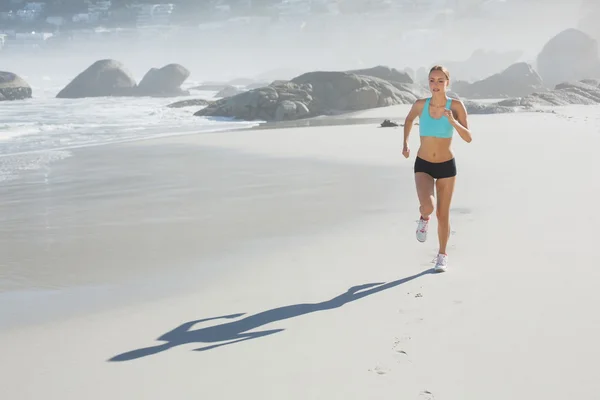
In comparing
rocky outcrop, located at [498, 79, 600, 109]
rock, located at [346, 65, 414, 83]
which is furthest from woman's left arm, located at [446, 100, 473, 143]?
rock, located at [346, 65, 414, 83]

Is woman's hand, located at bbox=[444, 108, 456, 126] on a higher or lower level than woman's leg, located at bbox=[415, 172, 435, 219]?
higher

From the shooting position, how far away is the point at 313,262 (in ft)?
18.8

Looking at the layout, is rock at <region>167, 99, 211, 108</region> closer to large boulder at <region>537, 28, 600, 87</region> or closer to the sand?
the sand

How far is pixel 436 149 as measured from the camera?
16.7ft

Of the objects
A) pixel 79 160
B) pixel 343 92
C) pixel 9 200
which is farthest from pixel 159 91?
pixel 9 200

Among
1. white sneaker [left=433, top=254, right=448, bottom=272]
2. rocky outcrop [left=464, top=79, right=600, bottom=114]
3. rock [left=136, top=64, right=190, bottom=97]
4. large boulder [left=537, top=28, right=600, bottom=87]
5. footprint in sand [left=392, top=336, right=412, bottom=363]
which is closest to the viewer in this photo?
footprint in sand [left=392, top=336, right=412, bottom=363]

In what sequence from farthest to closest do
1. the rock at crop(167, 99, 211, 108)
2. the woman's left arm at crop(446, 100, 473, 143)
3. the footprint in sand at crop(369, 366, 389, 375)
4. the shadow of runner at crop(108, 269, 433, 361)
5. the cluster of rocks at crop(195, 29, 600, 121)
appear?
the rock at crop(167, 99, 211, 108) < the cluster of rocks at crop(195, 29, 600, 121) < the woman's left arm at crop(446, 100, 473, 143) < the shadow of runner at crop(108, 269, 433, 361) < the footprint in sand at crop(369, 366, 389, 375)

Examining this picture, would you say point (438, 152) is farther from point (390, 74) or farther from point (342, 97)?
point (390, 74)

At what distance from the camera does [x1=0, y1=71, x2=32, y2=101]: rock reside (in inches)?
2426

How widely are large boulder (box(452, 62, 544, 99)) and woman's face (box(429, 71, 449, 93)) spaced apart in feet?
223

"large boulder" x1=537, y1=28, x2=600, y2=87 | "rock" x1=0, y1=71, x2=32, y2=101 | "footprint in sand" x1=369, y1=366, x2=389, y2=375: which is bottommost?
"footprint in sand" x1=369, y1=366, x2=389, y2=375

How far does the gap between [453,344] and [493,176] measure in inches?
273

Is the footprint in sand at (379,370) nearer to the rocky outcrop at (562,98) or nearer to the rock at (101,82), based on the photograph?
the rocky outcrop at (562,98)

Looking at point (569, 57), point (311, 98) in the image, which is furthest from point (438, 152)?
point (569, 57)
